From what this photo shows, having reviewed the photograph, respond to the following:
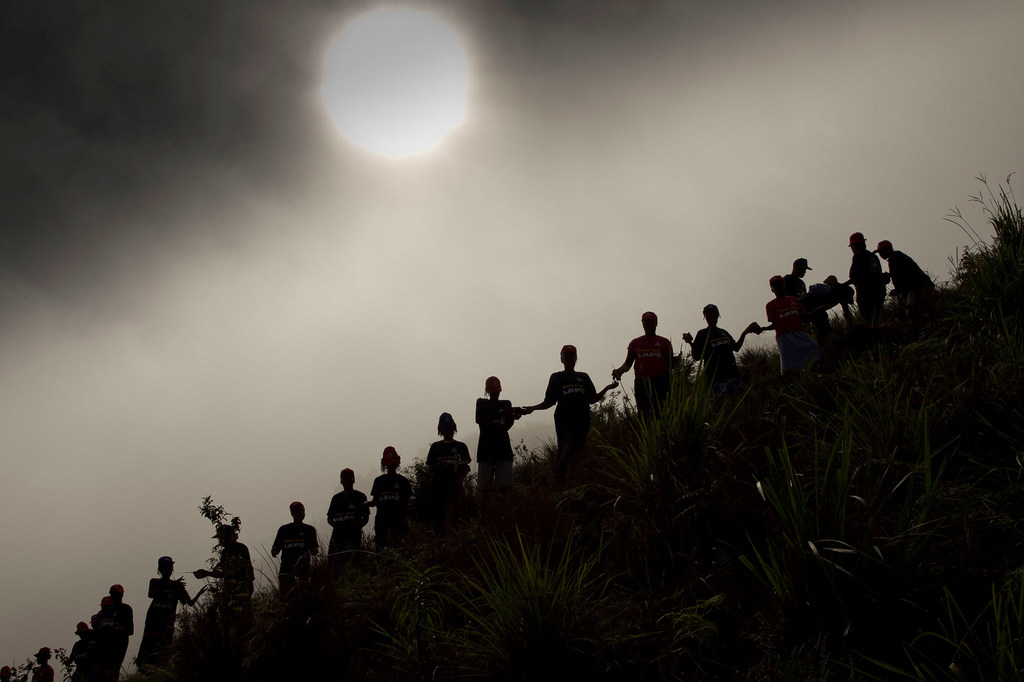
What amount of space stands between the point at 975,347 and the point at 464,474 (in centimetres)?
498

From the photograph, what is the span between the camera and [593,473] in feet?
18.9

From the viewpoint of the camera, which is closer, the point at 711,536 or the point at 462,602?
the point at 711,536

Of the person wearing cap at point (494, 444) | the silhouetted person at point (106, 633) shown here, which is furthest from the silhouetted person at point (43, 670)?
the person wearing cap at point (494, 444)

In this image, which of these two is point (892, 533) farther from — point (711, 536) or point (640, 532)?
point (640, 532)

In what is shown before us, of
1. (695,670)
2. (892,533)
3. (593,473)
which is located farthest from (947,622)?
(593,473)

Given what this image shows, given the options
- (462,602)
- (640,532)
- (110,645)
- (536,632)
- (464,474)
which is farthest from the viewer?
(110,645)

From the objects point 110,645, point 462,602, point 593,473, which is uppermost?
point 593,473

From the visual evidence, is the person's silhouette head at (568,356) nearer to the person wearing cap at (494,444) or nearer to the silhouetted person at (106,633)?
the person wearing cap at (494,444)

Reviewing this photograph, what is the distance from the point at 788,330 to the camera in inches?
318

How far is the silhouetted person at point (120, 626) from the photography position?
9703 mm

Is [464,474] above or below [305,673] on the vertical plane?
above

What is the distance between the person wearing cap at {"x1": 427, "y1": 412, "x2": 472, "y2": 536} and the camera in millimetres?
6703

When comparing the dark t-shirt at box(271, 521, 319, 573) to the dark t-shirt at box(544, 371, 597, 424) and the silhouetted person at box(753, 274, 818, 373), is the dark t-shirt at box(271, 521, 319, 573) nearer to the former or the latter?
the dark t-shirt at box(544, 371, 597, 424)

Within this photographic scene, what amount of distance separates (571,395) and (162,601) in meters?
7.31
